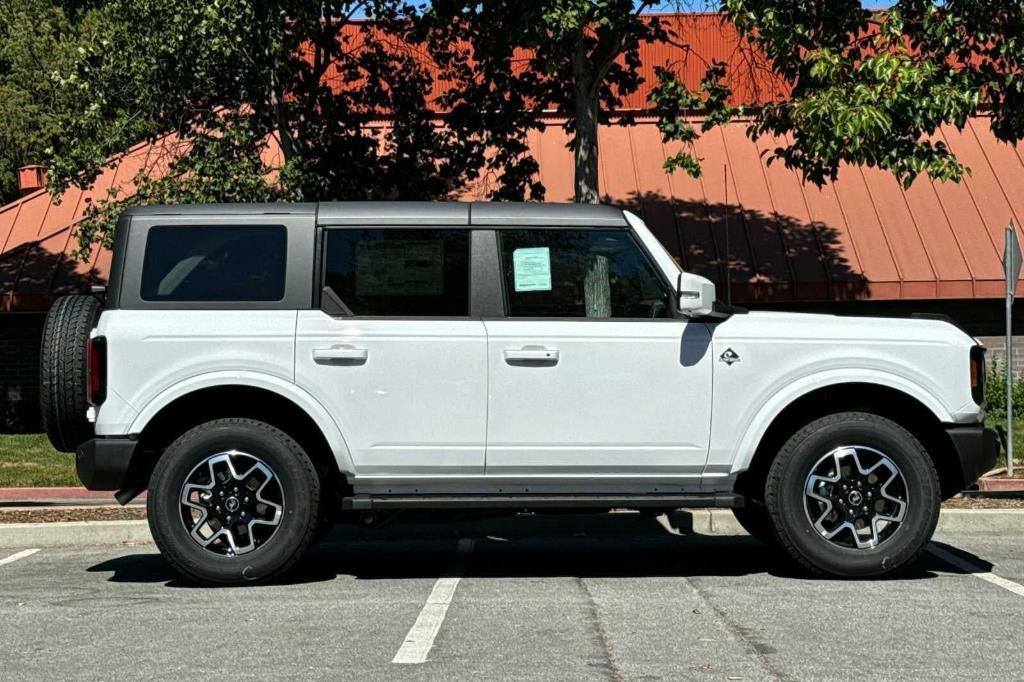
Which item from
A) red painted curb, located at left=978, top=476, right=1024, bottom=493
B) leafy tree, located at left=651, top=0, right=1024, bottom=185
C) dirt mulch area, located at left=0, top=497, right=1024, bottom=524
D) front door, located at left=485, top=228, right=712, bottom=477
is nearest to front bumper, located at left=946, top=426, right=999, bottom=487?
front door, located at left=485, top=228, right=712, bottom=477

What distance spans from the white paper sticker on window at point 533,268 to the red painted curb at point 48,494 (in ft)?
21.2

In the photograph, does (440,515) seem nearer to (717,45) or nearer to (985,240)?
(985,240)

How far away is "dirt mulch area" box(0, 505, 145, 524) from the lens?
10734 millimetres

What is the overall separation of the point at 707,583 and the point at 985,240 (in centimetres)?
1524

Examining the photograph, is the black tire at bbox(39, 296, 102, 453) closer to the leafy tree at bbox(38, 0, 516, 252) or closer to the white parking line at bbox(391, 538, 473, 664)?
the white parking line at bbox(391, 538, 473, 664)

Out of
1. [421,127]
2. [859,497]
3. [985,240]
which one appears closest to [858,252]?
[985,240]

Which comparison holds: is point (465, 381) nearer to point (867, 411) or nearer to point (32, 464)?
point (867, 411)

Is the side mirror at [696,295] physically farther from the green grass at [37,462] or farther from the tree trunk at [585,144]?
the tree trunk at [585,144]

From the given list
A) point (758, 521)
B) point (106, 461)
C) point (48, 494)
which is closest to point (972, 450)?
point (758, 521)

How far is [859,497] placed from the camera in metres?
7.72

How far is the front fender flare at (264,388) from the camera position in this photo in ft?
24.8

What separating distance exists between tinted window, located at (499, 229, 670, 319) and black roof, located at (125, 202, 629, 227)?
6 cm

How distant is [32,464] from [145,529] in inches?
287

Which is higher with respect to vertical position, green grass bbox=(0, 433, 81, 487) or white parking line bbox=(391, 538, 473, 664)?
white parking line bbox=(391, 538, 473, 664)
